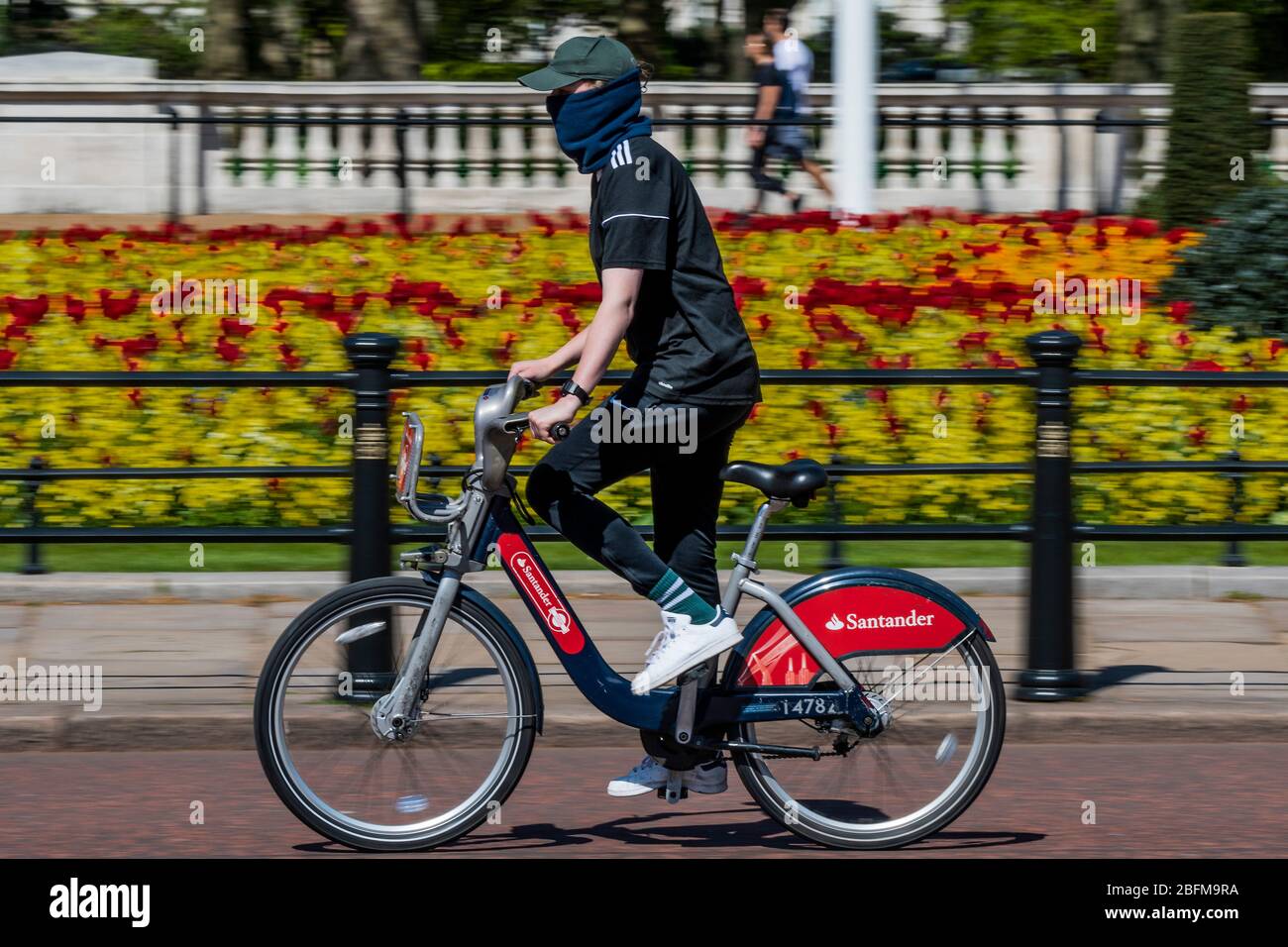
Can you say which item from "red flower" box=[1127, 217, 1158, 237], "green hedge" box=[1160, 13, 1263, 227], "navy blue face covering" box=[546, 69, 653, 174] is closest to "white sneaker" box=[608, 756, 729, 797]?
"navy blue face covering" box=[546, 69, 653, 174]

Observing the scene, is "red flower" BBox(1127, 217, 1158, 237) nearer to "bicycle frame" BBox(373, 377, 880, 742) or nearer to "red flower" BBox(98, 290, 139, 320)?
"red flower" BBox(98, 290, 139, 320)

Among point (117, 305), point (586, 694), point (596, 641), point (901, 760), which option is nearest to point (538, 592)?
point (586, 694)

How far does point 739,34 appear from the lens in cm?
2891

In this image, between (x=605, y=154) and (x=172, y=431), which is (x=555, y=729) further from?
(x=172, y=431)

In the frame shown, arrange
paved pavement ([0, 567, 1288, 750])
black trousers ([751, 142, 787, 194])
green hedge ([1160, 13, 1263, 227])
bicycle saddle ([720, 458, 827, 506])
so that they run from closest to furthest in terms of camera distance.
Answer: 1. bicycle saddle ([720, 458, 827, 506])
2. paved pavement ([0, 567, 1288, 750])
3. green hedge ([1160, 13, 1263, 227])
4. black trousers ([751, 142, 787, 194])

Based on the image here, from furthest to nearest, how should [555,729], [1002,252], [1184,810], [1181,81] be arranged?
1. [1181,81]
2. [1002,252]
3. [555,729]
4. [1184,810]

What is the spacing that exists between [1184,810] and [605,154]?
258 cm

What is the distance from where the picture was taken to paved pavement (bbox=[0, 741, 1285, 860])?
5.59 meters

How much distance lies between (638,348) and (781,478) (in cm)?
52

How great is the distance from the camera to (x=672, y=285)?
5379 mm

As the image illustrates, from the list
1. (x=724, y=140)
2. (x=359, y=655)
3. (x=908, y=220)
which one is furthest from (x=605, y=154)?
(x=724, y=140)

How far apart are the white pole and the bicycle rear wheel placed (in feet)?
27.8

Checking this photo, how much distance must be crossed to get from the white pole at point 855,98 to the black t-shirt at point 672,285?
836 cm

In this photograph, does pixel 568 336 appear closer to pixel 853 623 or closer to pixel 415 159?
pixel 853 623
